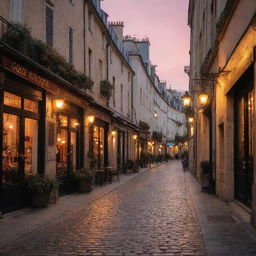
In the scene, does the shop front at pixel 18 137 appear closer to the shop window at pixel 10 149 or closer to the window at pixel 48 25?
the shop window at pixel 10 149

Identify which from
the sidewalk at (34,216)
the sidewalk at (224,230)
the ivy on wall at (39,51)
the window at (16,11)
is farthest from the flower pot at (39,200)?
the window at (16,11)

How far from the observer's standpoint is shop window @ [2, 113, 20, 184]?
36.2ft

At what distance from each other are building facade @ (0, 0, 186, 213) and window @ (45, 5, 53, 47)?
32mm

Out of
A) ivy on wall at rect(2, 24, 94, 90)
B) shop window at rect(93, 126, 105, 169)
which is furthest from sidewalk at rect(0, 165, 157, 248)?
shop window at rect(93, 126, 105, 169)

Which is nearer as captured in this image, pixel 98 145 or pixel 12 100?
pixel 12 100

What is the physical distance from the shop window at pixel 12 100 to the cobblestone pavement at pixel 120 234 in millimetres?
3062

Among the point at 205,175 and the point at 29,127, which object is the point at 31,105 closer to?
the point at 29,127

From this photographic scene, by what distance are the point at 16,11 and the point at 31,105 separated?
2.55 metres

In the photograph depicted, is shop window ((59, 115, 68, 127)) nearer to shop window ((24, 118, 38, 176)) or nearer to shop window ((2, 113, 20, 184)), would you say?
shop window ((24, 118, 38, 176))

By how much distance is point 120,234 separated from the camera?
8359mm

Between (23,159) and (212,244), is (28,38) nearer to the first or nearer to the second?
(23,159)

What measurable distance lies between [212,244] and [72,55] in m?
11.7

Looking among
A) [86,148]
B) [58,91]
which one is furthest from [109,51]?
[58,91]

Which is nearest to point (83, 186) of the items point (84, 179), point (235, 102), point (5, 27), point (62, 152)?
point (84, 179)
